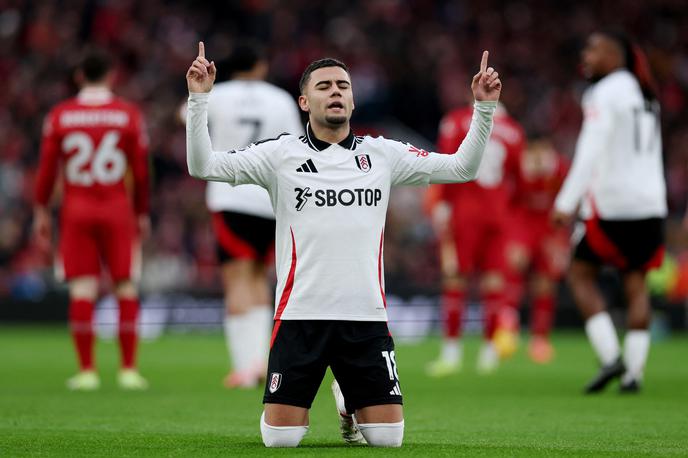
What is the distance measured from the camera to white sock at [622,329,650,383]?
8.55 m

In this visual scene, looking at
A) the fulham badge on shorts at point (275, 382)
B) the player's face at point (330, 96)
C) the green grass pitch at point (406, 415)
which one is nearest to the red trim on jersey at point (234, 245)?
the green grass pitch at point (406, 415)

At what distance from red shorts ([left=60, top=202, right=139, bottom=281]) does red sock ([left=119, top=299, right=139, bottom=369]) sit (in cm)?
21

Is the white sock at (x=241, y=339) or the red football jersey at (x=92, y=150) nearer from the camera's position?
the white sock at (x=241, y=339)

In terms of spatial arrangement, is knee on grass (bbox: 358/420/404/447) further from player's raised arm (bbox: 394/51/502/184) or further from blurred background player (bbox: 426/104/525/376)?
blurred background player (bbox: 426/104/525/376)

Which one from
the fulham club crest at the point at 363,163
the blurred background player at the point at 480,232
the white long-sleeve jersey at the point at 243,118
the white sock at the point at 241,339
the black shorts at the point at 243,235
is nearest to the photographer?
the fulham club crest at the point at 363,163

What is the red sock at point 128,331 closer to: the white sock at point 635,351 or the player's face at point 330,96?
the white sock at point 635,351

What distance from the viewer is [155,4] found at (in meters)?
25.0

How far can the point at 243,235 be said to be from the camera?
30.4 ft

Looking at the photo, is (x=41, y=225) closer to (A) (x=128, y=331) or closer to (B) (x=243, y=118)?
(A) (x=128, y=331)

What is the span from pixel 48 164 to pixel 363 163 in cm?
417

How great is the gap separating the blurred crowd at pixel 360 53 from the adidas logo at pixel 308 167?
586 inches

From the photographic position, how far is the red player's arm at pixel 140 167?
30.8 feet

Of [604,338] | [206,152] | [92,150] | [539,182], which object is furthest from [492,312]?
[206,152]

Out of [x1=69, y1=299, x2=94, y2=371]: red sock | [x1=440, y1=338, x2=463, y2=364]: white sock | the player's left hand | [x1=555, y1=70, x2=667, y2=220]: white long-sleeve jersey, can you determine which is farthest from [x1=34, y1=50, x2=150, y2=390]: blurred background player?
the player's left hand
